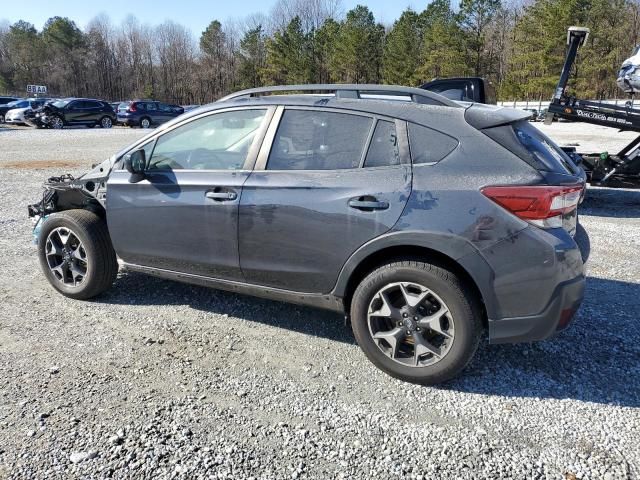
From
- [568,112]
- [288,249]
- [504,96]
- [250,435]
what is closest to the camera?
[250,435]

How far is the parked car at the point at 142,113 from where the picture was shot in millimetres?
30562

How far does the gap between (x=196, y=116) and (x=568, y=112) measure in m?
6.81

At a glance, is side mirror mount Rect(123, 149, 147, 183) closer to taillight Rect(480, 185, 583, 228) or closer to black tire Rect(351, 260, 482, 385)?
black tire Rect(351, 260, 482, 385)

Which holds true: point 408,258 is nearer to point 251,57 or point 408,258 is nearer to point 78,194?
point 78,194

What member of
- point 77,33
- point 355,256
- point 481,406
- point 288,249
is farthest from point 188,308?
point 77,33

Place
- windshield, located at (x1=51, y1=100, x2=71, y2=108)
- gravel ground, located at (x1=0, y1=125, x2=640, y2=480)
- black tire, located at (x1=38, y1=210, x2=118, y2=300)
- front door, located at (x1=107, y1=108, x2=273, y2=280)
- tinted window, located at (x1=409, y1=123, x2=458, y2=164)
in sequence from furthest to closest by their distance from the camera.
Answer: windshield, located at (x1=51, y1=100, x2=71, y2=108), black tire, located at (x1=38, y1=210, x2=118, y2=300), front door, located at (x1=107, y1=108, x2=273, y2=280), tinted window, located at (x1=409, y1=123, x2=458, y2=164), gravel ground, located at (x1=0, y1=125, x2=640, y2=480)

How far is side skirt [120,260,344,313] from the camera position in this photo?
137 inches

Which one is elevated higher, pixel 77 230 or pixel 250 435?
pixel 77 230

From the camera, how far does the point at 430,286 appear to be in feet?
10.1

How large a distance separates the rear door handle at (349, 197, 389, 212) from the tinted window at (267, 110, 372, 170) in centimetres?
24

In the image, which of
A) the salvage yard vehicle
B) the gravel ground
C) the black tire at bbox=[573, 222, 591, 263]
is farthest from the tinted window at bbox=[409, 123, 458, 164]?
the gravel ground

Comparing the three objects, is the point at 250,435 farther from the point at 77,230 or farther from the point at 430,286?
the point at 77,230

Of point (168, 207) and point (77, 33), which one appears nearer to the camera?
point (168, 207)

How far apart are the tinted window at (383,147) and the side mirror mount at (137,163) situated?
5.76 ft
